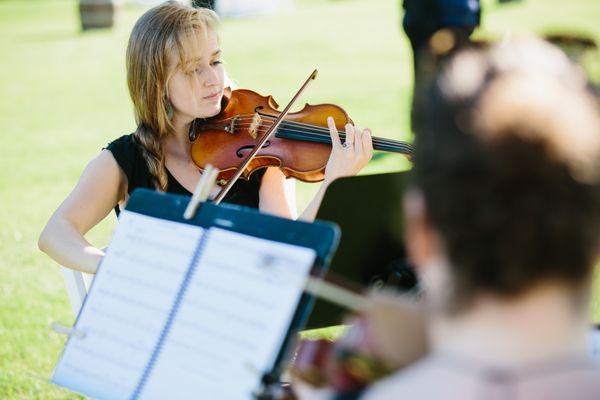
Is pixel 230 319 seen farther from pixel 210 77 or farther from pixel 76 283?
pixel 210 77

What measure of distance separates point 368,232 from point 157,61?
39.7 inches

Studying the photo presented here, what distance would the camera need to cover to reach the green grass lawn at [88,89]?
11.7 ft

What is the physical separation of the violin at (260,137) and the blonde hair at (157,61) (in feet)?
0.46

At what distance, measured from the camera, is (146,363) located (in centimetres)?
142

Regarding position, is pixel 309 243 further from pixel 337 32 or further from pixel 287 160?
pixel 337 32

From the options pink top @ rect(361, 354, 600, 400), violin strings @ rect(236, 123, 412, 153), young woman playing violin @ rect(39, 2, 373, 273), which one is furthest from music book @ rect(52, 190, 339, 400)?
violin strings @ rect(236, 123, 412, 153)

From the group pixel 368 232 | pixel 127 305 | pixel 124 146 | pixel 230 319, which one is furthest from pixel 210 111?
pixel 230 319

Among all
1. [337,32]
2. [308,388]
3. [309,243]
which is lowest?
[308,388]

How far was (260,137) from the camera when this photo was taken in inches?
101

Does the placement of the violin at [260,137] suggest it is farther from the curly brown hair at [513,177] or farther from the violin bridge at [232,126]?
the curly brown hair at [513,177]

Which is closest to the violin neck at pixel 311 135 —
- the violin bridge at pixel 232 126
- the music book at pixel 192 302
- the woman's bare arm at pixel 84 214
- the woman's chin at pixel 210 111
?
the violin bridge at pixel 232 126

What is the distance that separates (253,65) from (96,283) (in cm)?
943

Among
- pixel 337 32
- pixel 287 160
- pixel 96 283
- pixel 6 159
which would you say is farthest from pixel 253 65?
pixel 96 283

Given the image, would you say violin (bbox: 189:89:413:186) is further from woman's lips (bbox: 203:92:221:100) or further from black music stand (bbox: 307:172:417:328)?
→ black music stand (bbox: 307:172:417:328)
